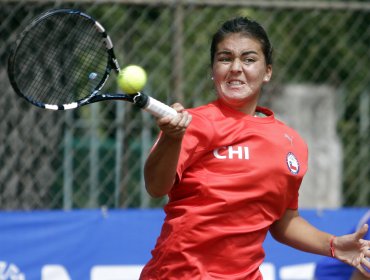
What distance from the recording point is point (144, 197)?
5918 millimetres

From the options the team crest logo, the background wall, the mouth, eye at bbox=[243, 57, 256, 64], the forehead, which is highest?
the forehead

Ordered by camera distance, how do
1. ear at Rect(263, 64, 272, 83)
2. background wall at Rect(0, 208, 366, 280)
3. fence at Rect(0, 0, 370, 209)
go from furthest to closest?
fence at Rect(0, 0, 370, 209) → background wall at Rect(0, 208, 366, 280) → ear at Rect(263, 64, 272, 83)

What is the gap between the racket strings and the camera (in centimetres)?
361

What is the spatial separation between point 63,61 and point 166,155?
135 centimetres

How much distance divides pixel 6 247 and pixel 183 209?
1905 mm

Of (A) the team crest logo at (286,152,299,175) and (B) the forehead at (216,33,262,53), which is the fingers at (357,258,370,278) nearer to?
(A) the team crest logo at (286,152,299,175)

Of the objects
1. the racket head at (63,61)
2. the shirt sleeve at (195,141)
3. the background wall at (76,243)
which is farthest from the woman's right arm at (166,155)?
the background wall at (76,243)

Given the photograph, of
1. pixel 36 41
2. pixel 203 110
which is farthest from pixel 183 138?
pixel 36 41

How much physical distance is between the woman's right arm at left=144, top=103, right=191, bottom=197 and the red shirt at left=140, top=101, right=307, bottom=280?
13 centimetres

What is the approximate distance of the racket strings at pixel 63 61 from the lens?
11.8 ft

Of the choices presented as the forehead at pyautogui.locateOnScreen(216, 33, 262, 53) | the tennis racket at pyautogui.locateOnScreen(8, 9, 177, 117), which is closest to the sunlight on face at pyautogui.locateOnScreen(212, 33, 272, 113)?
the forehead at pyautogui.locateOnScreen(216, 33, 262, 53)

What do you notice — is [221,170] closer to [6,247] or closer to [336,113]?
[6,247]

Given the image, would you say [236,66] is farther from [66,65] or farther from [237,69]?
[66,65]

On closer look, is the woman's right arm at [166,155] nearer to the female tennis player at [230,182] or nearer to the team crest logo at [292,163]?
the female tennis player at [230,182]
